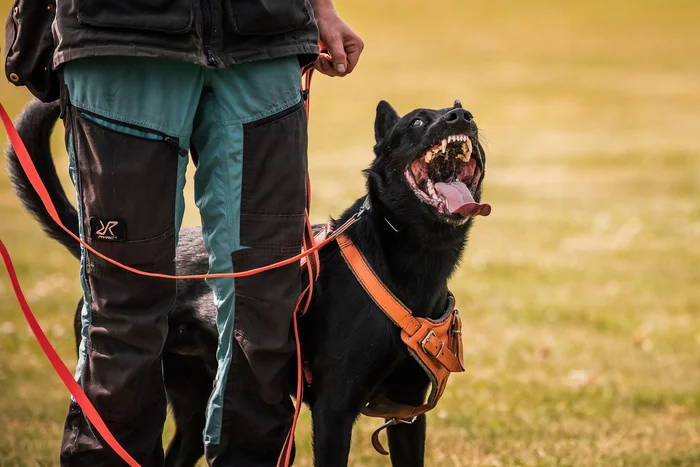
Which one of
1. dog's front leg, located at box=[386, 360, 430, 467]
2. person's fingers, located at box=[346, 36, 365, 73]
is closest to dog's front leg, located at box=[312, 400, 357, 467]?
dog's front leg, located at box=[386, 360, 430, 467]

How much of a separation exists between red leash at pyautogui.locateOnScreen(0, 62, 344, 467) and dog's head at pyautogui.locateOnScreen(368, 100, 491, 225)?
0.63 feet

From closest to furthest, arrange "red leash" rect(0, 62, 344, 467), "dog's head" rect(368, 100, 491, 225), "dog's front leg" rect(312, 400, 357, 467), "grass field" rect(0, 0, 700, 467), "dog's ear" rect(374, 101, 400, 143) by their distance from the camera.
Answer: "red leash" rect(0, 62, 344, 467) → "dog's front leg" rect(312, 400, 357, 467) → "dog's head" rect(368, 100, 491, 225) → "dog's ear" rect(374, 101, 400, 143) → "grass field" rect(0, 0, 700, 467)

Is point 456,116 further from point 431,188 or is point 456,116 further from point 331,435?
point 331,435

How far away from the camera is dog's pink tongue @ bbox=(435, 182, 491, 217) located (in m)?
3.25

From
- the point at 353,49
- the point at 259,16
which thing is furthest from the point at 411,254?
the point at 259,16

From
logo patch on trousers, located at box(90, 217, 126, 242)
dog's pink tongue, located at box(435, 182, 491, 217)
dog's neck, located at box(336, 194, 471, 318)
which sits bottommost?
dog's neck, located at box(336, 194, 471, 318)

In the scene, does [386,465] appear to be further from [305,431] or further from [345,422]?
[345,422]

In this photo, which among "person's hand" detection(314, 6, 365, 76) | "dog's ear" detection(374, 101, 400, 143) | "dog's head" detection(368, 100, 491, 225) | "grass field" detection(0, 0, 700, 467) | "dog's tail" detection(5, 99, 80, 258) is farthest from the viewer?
"grass field" detection(0, 0, 700, 467)

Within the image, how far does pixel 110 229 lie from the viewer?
2.83 metres

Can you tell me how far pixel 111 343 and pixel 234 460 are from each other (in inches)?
20.9

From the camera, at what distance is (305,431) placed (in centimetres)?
495

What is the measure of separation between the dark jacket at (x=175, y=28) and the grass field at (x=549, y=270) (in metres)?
2.07

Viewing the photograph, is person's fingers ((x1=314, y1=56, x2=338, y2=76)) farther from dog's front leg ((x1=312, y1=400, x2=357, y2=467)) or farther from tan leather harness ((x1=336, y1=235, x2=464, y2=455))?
dog's front leg ((x1=312, y1=400, x2=357, y2=467))

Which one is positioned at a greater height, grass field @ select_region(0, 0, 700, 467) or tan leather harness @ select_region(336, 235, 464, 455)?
tan leather harness @ select_region(336, 235, 464, 455)
